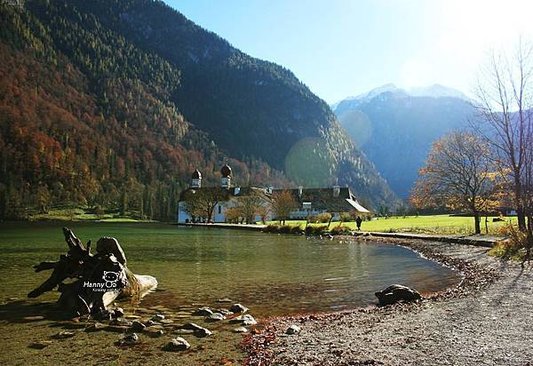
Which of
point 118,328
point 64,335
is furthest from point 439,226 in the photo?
point 64,335

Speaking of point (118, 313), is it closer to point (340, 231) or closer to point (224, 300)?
point (224, 300)

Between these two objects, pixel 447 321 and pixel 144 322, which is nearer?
pixel 447 321

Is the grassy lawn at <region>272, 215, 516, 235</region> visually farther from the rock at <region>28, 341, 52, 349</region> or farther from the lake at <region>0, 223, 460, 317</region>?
the rock at <region>28, 341, 52, 349</region>

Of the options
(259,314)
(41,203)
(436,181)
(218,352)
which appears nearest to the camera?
(218,352)

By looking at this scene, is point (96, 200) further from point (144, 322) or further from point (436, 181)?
point (144, 322)

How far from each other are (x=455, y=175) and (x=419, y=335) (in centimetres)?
4405

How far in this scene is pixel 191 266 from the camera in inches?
1126

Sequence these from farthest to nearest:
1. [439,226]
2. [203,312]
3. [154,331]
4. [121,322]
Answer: [439,226], [203,312], [121,322], [154,331]

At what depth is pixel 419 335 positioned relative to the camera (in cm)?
1099

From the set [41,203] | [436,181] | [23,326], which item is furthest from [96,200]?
[23,326]

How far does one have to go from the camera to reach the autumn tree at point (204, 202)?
127938 mm

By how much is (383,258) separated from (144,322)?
22.7m

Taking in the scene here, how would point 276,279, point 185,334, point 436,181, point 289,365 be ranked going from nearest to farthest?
point 289,365
point 185,334
point 276,279
point 436,181

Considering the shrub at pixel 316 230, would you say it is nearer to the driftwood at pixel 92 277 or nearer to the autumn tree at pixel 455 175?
the autumn tree at pixel 455 175
